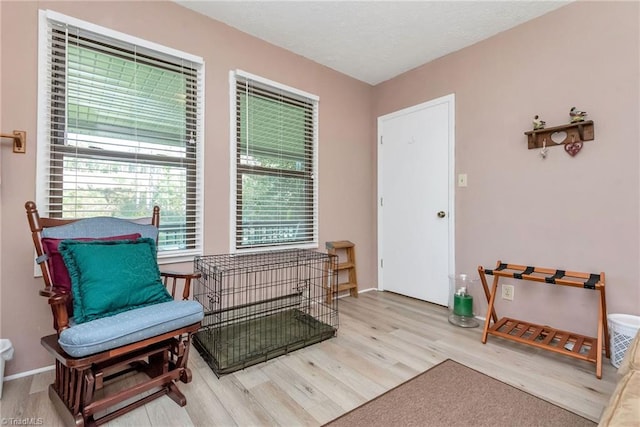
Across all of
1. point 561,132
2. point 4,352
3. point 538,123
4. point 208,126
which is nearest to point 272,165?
point 208,126

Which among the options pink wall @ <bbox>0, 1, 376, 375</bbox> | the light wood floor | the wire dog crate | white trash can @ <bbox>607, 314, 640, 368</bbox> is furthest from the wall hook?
white trash can @ <bbox>607, 314, 640, 368</bbox>

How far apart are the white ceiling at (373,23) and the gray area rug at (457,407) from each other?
2.61 meters

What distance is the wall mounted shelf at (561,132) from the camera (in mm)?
2135

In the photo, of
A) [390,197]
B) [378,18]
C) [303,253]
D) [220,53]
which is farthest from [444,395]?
[220,53]

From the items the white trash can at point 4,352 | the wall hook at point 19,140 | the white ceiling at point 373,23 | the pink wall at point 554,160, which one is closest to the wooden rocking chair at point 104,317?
the white trash can at point 4,352

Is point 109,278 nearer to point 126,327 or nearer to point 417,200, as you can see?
point 126,327

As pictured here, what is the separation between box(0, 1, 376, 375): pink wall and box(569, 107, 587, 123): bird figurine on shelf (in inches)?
77.8

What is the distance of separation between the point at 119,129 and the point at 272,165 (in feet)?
4.05

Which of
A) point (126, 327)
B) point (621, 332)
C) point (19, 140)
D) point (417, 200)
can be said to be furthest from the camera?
point (417, 200)

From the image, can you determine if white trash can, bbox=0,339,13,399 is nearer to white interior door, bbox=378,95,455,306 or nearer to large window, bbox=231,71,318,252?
large window, bbox=231,71,318,252

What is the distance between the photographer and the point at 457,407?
1.53 meters

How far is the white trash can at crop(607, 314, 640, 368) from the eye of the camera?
1.81m

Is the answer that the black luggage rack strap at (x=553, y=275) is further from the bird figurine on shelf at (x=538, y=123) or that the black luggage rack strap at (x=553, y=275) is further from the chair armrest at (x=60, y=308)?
the chair armrest at (x=60, y=308)

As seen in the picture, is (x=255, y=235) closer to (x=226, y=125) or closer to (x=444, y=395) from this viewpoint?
(x=226, y=125)
